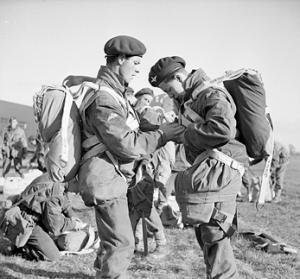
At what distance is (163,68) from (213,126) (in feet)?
2.80

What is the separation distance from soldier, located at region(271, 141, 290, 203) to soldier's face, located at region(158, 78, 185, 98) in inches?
336

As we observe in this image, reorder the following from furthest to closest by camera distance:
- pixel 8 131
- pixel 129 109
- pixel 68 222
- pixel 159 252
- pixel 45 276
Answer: pixel 8 131 < pixel 68 222 < pixel 159 252 < pixel 45 276 < pixel 129 109

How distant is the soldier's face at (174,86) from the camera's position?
3209 mm

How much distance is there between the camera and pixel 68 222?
17.7 feet

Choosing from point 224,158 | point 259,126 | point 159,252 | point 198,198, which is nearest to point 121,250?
point 198,198

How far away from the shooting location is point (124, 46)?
3012 mm

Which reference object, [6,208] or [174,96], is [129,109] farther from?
[6,208]

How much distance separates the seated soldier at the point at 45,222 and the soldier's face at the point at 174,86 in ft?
7.27

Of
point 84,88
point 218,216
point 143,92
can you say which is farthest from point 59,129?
point 143,92

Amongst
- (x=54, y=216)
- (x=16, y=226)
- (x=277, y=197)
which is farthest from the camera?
(x=277, y=197)

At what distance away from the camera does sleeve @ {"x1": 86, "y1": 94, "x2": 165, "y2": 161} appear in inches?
107

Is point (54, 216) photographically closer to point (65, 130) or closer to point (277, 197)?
point (65, 130)

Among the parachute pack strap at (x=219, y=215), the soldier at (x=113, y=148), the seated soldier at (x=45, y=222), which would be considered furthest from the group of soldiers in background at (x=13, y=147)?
the parachute pack strap at (x=219, y=215)

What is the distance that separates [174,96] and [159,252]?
2.66 metres
